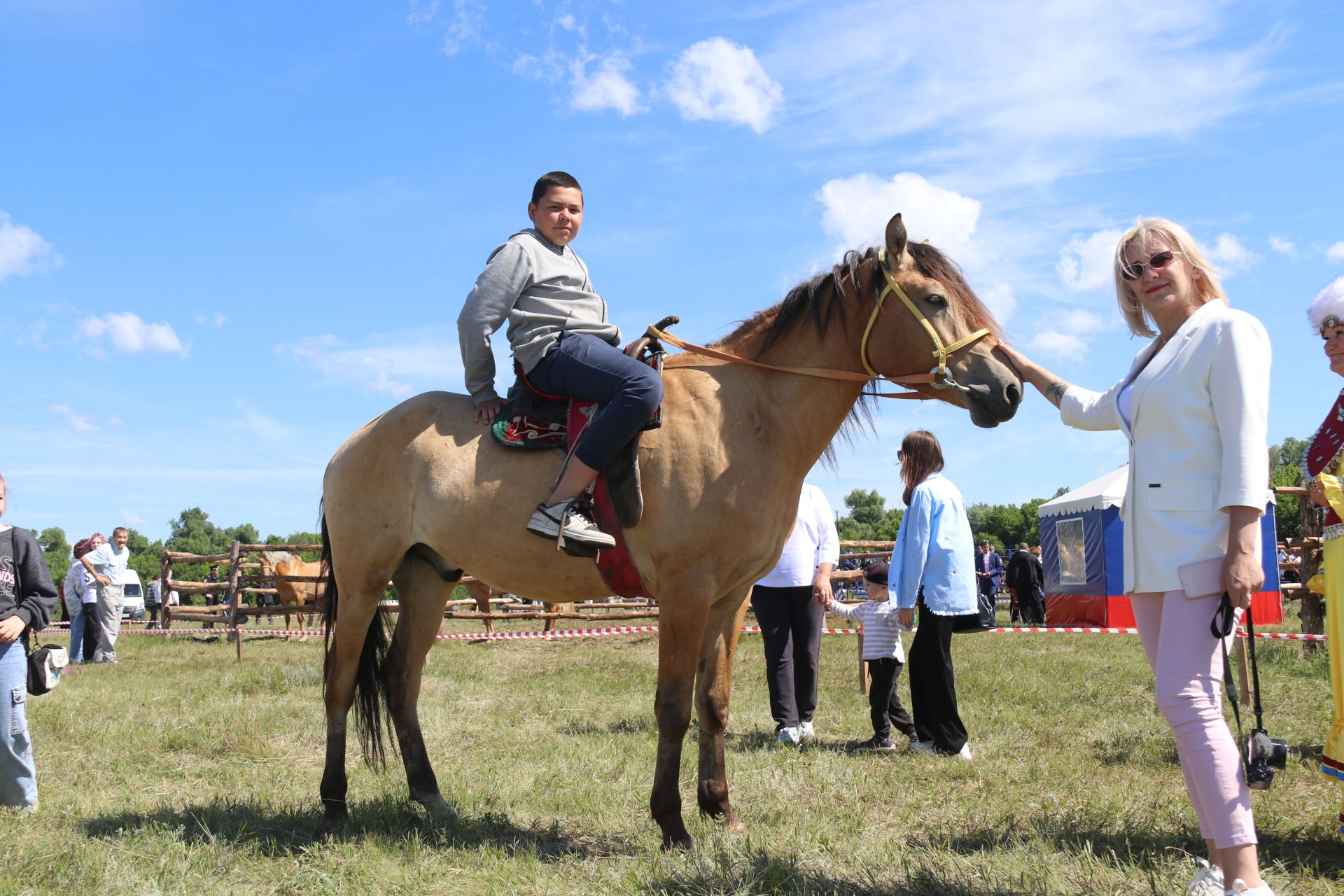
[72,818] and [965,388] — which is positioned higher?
[965,388]

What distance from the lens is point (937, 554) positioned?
6.73 meters

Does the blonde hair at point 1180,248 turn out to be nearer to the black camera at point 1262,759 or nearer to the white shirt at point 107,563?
the black camera at point 1262,759

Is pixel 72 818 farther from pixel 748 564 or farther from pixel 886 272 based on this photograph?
pixel 886 272

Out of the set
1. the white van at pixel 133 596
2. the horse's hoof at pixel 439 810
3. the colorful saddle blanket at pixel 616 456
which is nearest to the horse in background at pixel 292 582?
the white van at pixel 133 596

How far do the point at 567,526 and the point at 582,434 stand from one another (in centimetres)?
42

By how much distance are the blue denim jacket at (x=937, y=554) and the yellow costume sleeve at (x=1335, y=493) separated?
2868 mm

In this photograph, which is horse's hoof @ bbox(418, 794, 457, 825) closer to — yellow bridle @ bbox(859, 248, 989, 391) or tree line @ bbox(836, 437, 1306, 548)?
yellow bridle @ bbox(859, 248, 989, 391)

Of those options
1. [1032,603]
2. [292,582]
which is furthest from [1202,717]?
[292,582]

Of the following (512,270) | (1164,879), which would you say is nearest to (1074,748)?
(1164,879)

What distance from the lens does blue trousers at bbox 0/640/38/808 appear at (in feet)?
16.3

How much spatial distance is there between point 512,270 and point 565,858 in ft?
9.05

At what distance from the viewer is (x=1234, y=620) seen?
2.83 metres

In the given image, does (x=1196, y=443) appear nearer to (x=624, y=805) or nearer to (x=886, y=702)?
(x=624, y=805)

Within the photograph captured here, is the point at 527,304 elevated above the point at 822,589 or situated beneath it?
elevated above
